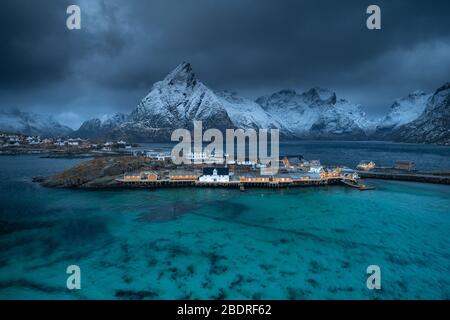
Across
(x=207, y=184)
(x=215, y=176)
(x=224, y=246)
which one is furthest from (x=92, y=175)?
(x=224, y=246)

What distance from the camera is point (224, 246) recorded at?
31.5 metres

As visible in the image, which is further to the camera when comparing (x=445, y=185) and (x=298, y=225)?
(x=445, y=185)

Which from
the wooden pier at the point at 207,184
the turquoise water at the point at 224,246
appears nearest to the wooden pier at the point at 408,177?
the turquoise water at the point at 224,246

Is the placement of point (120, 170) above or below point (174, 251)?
above

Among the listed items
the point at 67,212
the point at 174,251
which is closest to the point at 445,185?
the point at 174,251

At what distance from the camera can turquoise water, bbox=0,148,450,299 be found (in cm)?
2303

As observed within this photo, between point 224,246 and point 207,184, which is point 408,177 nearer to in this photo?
point 207,184

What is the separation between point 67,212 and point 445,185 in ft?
291

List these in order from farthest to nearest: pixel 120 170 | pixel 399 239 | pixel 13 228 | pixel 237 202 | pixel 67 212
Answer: pixel 120 170 → pixel 237 202 → pixel 67 212 → pixel 13 228 → pixel 399 239

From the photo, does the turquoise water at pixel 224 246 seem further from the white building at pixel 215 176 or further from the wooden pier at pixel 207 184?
the white building at pixel 215 176

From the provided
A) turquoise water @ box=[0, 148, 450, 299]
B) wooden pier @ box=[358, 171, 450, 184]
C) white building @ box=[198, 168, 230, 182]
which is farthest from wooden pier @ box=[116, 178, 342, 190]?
wooden pier @ box=[358, 171, 450, 184]

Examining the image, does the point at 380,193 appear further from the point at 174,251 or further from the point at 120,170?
the point at 120,170

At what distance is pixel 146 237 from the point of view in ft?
111

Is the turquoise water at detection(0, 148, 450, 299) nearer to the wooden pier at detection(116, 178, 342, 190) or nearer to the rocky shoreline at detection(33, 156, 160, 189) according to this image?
Answer: the rocky shoreline at detection(33, 156, 160, 189)
